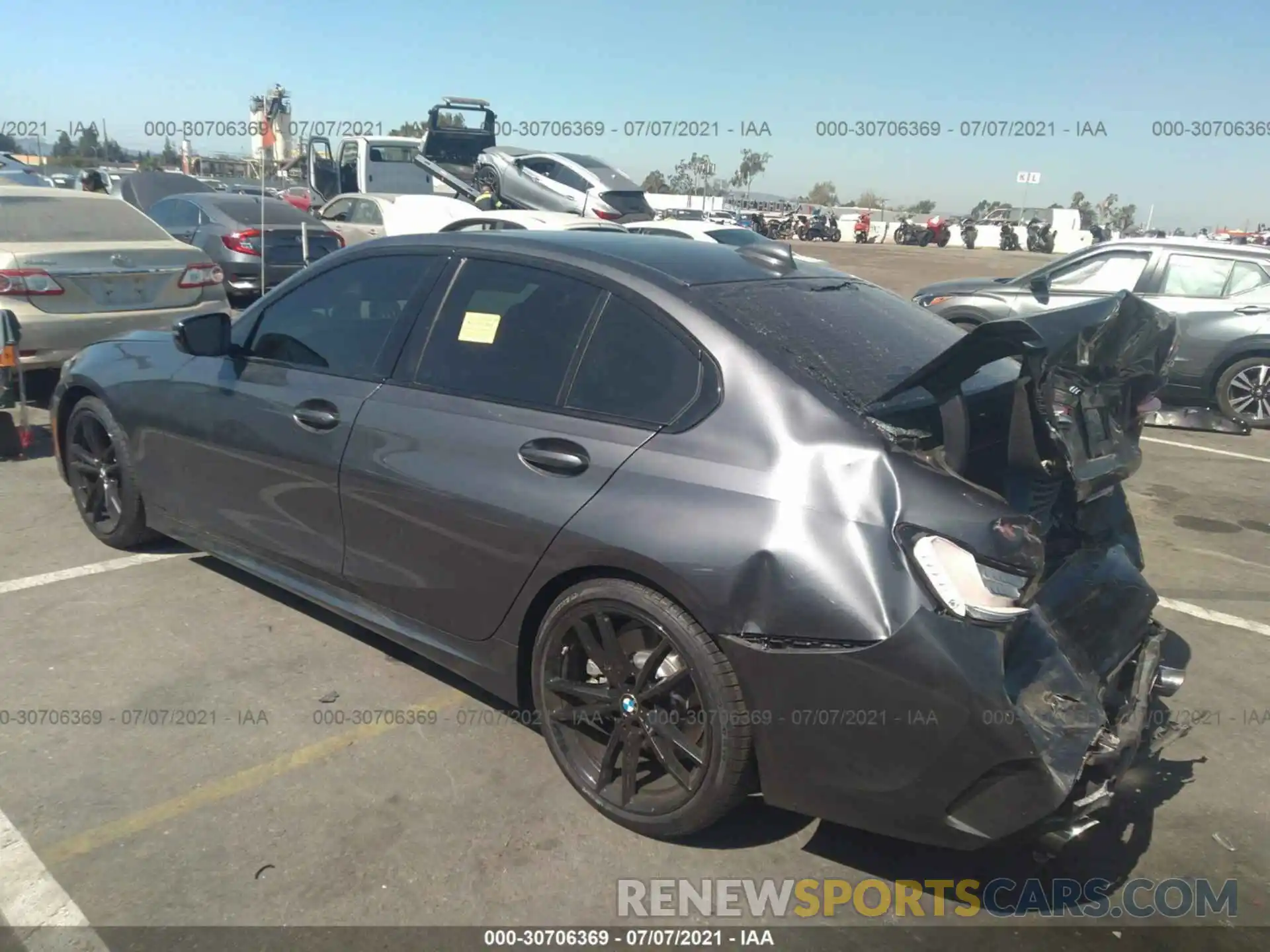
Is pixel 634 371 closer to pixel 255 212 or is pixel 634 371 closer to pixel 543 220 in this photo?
pixel 543 220

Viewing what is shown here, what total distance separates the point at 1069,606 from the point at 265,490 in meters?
2.89

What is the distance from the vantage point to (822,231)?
4491 cm

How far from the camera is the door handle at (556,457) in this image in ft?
9.42

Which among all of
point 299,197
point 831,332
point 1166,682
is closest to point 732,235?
point 831,332

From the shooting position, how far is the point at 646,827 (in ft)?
9.32

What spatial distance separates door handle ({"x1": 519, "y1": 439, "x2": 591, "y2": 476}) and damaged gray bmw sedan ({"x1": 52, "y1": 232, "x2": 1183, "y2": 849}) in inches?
0.5

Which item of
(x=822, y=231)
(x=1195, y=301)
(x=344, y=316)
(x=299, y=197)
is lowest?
(x=822, y=231)

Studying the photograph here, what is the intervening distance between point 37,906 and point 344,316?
2.21 meters

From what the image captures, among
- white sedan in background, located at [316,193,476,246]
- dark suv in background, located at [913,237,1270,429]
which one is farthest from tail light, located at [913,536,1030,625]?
white sedan in background, located at [316,193,476,246]

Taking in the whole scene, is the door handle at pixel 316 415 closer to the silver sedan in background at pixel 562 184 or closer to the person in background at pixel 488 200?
the person in background at pixel 488 200

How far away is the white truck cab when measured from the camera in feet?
66.6

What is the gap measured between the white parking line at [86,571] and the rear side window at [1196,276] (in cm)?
909

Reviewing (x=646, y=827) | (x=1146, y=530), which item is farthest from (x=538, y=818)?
(x=1146, y=530)

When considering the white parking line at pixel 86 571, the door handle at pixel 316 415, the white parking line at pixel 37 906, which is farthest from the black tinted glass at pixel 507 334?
the white parking line at pixel 86 571
